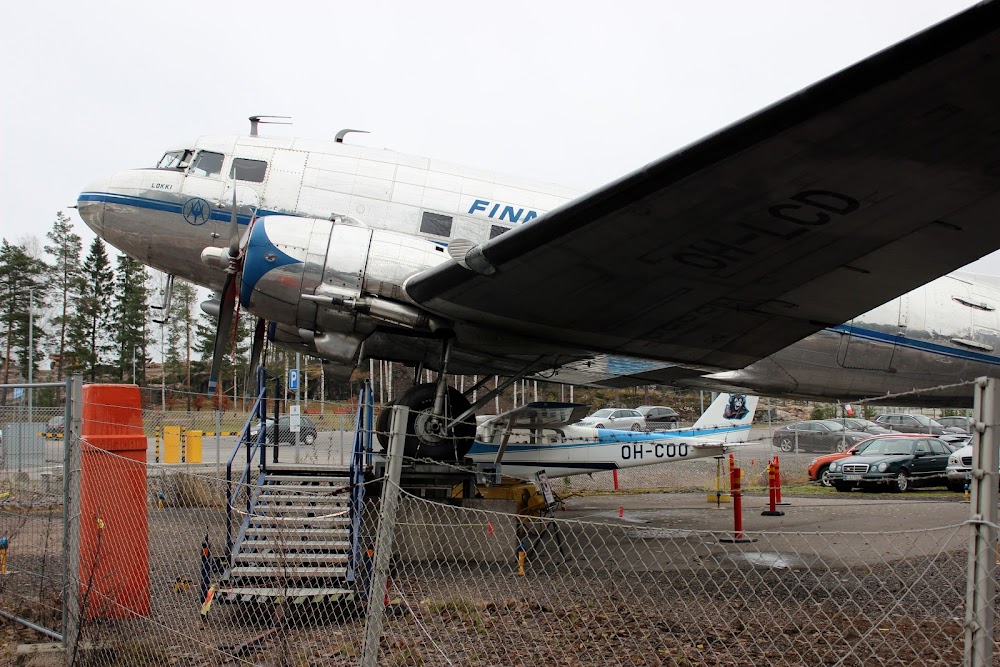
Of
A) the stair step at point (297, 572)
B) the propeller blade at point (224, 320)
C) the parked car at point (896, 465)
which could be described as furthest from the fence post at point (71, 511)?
the parked car at point (896, 465)

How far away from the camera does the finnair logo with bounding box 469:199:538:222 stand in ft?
35.9

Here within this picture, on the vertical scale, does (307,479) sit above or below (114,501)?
below

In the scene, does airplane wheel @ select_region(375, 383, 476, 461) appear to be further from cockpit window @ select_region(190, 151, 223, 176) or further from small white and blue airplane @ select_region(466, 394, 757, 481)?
cockpit window @ select_region(190, 151, 223, 176)

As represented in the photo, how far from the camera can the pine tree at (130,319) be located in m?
56.6

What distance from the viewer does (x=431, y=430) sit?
9.62 meters

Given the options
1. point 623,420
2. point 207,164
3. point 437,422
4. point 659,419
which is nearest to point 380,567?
point 437,422

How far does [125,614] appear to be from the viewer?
5.92 meters

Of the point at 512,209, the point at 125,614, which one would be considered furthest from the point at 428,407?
the point at 125,614

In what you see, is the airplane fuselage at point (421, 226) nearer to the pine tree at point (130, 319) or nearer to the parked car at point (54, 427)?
the parked car at point (54, 427)

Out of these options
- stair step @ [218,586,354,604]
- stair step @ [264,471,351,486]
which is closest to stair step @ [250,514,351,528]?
stair step @ [218,586,354,604]

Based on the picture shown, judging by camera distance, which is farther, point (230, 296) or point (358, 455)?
point (230, 296)

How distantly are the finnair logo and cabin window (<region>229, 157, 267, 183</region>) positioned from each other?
3.13 metres

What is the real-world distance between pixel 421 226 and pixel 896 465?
13.3 metres

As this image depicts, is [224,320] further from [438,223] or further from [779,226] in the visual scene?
[779,226]
